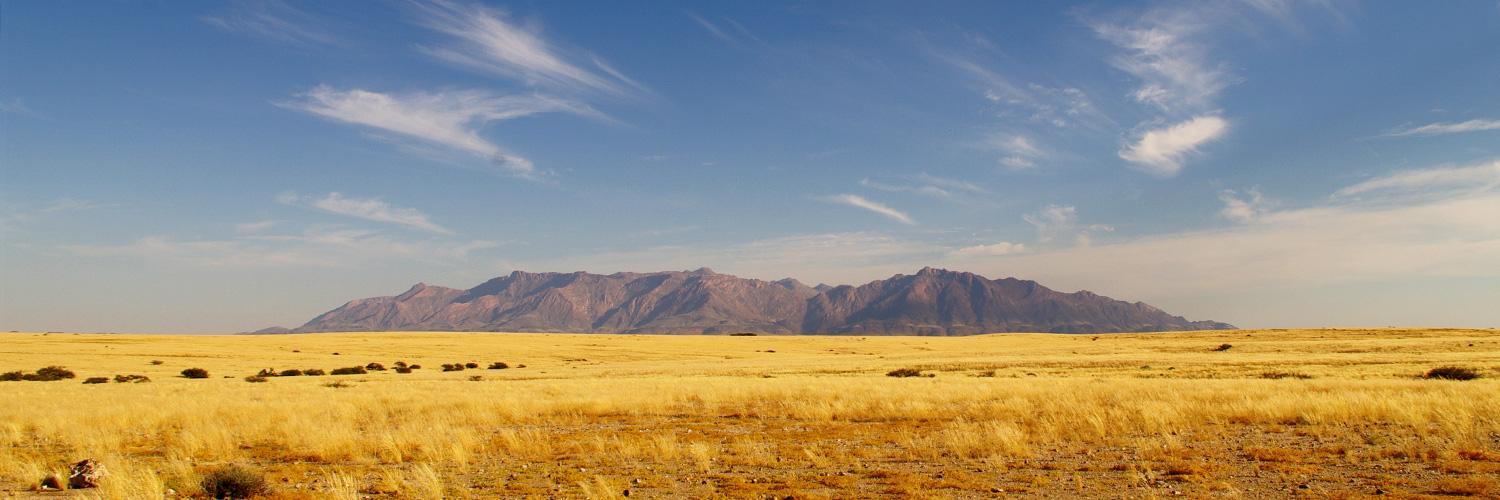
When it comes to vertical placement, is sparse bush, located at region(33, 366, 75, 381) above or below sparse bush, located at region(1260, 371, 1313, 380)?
below

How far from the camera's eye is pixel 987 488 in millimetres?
10461

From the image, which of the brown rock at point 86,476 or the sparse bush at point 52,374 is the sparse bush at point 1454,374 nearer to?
the brown rock at point 86,476

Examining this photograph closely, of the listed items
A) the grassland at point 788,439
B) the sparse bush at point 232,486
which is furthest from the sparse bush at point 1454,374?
the sparse bush at point 232,486

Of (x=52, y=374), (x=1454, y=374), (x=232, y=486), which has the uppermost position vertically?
(x=1454, y=374)

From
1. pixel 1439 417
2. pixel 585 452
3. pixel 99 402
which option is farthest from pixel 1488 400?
pixel 99 402

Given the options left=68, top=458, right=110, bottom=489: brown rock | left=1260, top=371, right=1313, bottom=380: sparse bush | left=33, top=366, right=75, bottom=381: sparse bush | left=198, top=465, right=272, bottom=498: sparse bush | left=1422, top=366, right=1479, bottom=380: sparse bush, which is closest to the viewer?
left=198, top=465, right=272, bottom=498: sparse bush

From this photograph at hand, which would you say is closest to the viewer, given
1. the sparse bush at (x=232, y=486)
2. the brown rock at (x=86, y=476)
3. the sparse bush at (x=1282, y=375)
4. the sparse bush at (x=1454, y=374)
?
the sparse bush at (x=232, y=486)

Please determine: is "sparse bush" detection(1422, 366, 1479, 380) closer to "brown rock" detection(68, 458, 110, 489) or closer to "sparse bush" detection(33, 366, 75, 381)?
"brown rock" detection(68, 458, 110, 489)

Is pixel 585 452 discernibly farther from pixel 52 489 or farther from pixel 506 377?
pixel 506 377

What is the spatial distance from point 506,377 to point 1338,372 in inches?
1481

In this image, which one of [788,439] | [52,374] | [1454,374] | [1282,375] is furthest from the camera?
[52,374]

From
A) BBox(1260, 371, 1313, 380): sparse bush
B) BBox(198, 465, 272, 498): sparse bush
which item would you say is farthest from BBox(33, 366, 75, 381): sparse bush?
BBox(1260, 371, 1313, 380): sparse bush

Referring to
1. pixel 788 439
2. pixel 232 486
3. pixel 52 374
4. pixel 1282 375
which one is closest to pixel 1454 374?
pixel 1282 375

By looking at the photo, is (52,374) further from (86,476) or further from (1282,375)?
(1282,375)
